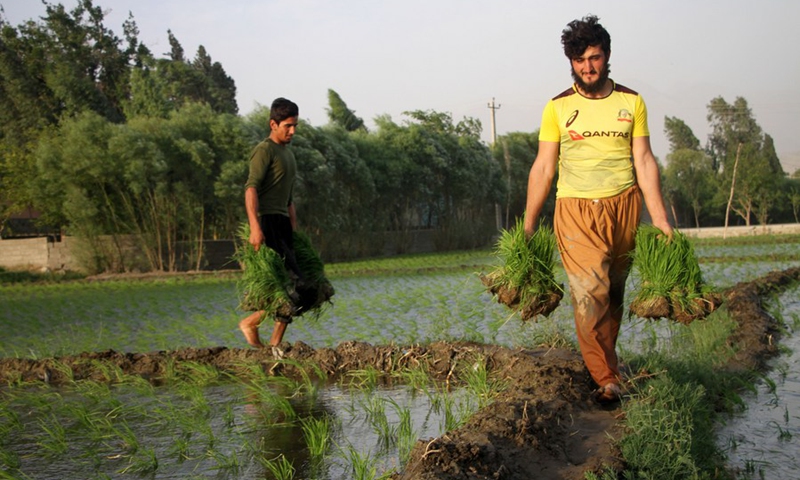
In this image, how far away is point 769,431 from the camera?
4199mm

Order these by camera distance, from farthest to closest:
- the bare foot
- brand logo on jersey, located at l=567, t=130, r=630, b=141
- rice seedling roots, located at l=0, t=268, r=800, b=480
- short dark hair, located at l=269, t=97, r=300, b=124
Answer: the bare foot < short dark hair, located at l=269, t=97, r=300, b=124 < brand logo on jersey, located at l=567, t=130, r=630, b=141 < rice seedling roots, located at l=0, t=268, r=800, b=480

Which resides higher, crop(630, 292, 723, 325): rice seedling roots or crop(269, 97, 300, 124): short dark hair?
crop(269, 97, 300, 124): short dark hair

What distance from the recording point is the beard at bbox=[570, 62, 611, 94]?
438cm

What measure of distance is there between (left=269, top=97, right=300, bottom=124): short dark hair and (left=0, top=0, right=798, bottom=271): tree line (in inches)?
540

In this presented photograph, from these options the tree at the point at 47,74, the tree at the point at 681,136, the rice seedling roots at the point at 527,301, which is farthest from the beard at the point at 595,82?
the tree at the point at 681,136

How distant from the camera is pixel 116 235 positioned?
800 inches

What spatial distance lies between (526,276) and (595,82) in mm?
1100

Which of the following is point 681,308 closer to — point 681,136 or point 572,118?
point 572,118

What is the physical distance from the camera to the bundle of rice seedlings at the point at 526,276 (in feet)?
14.9

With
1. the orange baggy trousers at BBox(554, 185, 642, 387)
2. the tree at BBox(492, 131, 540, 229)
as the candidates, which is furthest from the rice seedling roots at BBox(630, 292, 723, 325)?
the tree at BBox(492, 131, 540, 229)

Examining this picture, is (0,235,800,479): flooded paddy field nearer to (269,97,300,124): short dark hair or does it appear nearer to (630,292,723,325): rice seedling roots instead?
(630,292,723,325): rice seedling roots

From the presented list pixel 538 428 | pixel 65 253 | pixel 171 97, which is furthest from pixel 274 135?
pixel 171 97

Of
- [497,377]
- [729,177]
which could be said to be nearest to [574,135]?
[497,377]

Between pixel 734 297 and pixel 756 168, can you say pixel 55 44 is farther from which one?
pixel 756 168
